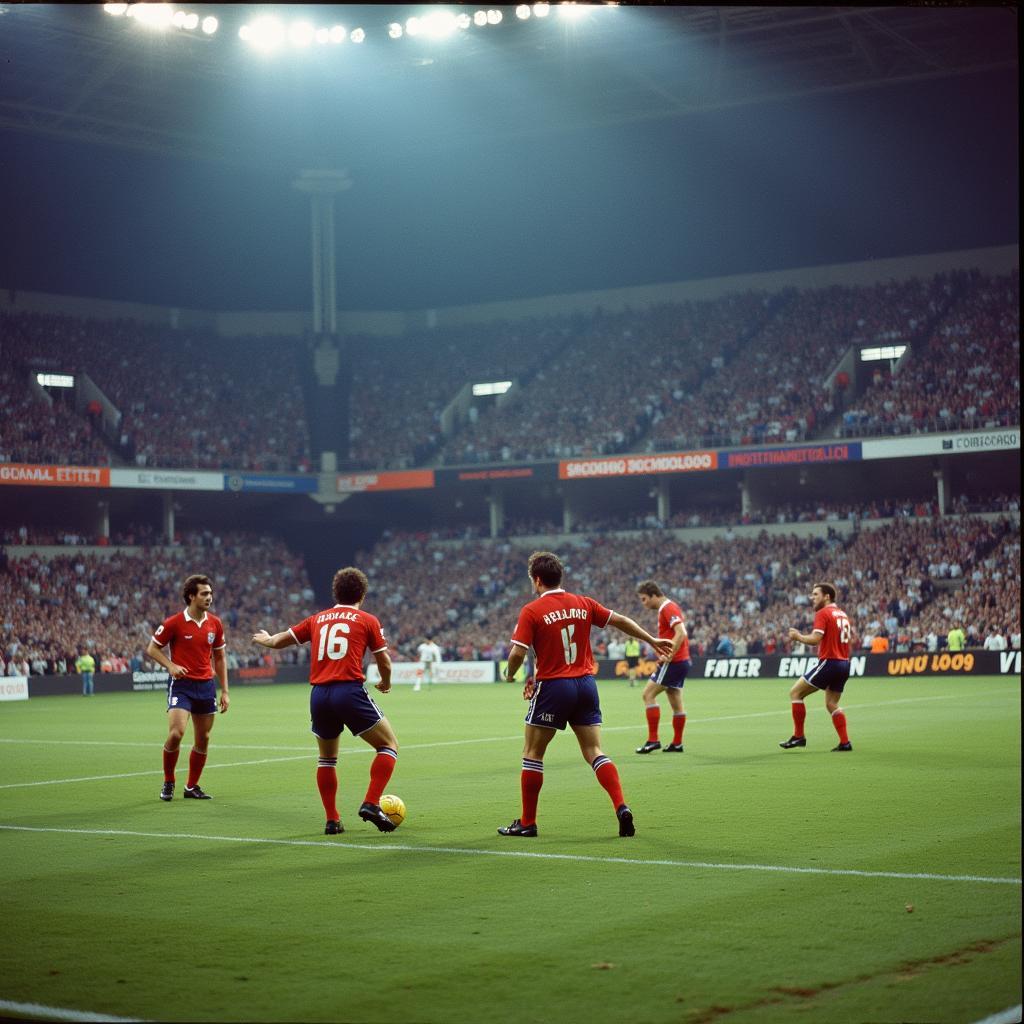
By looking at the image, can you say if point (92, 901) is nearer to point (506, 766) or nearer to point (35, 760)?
point (506, 766)

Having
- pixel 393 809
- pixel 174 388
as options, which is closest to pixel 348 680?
pixel 393 809

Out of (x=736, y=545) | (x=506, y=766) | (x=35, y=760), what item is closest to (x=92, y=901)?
(x=506, y=766)

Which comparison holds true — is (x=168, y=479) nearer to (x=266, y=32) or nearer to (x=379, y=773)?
(x=266, y=32)

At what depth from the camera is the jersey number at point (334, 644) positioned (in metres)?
12.6

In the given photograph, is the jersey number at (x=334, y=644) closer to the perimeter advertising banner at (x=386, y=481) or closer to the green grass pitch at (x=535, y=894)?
the green grass pitch at (x=535, y=894)

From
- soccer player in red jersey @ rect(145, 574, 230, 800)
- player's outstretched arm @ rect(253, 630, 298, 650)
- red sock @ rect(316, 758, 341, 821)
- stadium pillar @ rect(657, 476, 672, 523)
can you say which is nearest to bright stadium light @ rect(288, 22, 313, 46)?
stadium pillar @ rect(657, 476, 672, 523)

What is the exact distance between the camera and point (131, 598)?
58469 mm

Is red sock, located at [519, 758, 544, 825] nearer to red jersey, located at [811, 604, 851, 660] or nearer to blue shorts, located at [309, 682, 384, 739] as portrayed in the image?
blue shorts, located at [309, 682, 384, 739]

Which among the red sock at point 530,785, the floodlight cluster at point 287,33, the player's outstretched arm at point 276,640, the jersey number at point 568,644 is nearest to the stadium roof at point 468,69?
the floodlight cluster at point 287,33

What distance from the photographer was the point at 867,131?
5962 cm

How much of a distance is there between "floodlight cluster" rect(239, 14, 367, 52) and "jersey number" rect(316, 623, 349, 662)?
4592cm

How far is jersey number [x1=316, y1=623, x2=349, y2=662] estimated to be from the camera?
12.6 meters

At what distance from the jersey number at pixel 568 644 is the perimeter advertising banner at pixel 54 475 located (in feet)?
161

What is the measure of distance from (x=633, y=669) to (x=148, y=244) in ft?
110
